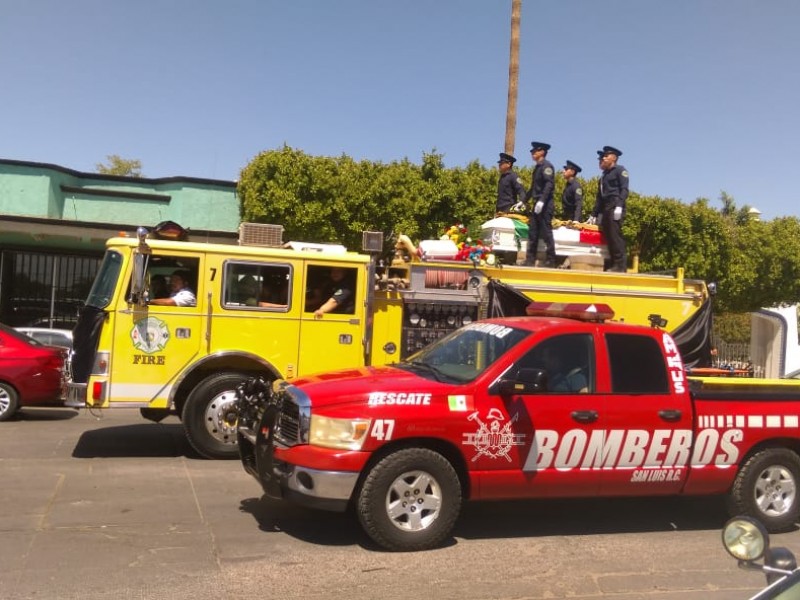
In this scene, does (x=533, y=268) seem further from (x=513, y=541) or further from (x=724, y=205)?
(x=724, y=205)

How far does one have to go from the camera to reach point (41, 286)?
20.6 m

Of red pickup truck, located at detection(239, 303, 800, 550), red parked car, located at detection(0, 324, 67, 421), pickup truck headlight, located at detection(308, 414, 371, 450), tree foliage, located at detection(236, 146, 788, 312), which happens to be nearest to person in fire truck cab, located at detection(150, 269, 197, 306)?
red pickup truck, located at detection(239, 303, 800, 550)

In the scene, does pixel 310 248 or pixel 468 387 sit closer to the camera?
pixel 468 387

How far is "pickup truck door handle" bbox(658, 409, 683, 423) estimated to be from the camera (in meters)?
6.16

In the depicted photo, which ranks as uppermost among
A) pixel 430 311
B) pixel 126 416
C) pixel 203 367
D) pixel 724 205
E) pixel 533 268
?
pixel 724 205

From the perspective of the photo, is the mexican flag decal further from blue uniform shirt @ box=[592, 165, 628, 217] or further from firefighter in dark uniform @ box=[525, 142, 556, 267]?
blue uniform shirt @ box=[592, 165, 628, 217]

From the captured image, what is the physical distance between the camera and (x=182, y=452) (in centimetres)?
920

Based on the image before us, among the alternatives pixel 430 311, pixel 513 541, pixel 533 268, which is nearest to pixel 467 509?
pixel 513 541

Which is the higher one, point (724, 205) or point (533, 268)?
point (724, 205)

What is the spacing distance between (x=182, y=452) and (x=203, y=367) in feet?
4.29

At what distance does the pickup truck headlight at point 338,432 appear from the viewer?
5480mm

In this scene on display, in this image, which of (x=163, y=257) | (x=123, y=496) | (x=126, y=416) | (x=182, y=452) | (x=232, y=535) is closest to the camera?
(x=232, y=535)

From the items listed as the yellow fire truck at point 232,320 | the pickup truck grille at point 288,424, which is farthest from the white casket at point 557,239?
the pickup truck grille at point 288,424

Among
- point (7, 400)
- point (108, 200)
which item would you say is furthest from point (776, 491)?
point (108, 200)
